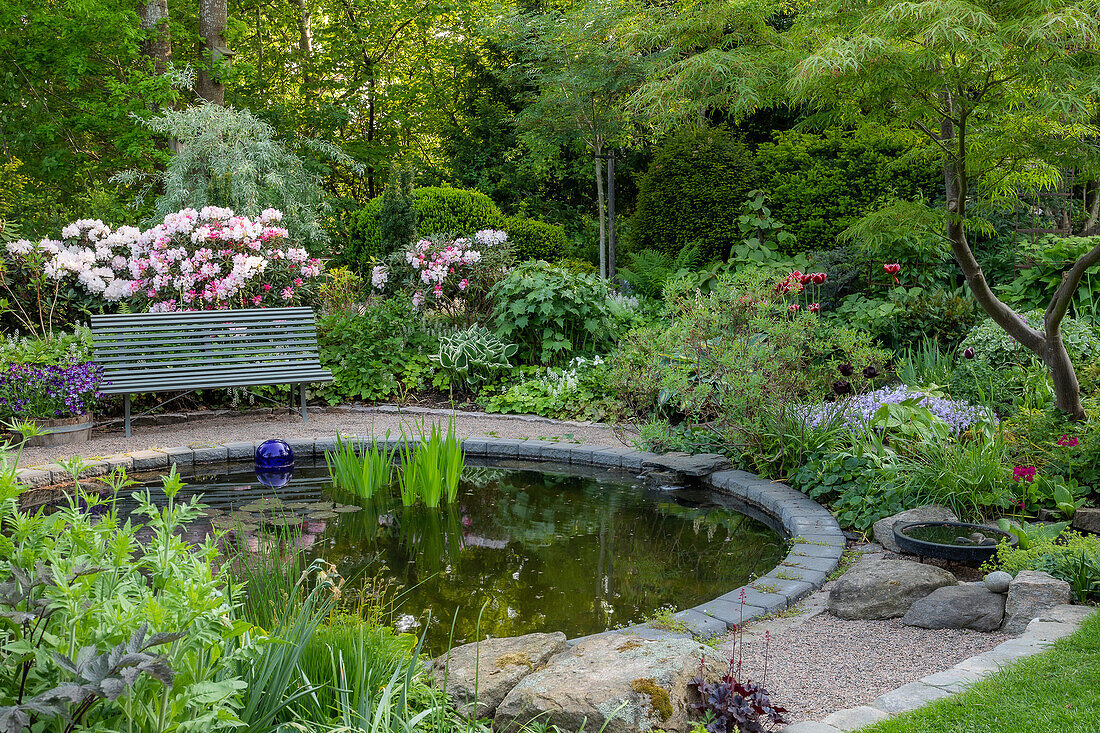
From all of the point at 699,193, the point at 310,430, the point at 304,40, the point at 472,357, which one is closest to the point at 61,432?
the point at 310,430

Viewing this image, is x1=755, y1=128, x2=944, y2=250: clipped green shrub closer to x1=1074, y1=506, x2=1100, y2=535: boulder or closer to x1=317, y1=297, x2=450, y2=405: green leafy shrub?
x1=317, y1=297, x2=450, y2=405: green leafy shrub

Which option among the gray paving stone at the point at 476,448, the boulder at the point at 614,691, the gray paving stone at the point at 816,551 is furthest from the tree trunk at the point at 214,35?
the boulder at the point at 614,691

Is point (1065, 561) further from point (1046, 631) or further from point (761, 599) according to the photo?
point (761, 599)

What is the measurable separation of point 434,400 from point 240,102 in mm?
8649

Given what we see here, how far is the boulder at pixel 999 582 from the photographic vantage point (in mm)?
3078

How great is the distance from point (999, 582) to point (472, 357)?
525 centimetres

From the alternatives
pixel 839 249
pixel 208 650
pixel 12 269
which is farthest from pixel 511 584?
pixel 839 249

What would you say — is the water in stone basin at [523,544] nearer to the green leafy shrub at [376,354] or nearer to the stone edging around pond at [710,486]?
the stone edging around pond at [710,486]

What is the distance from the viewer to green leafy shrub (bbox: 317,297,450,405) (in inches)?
308

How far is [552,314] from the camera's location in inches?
307

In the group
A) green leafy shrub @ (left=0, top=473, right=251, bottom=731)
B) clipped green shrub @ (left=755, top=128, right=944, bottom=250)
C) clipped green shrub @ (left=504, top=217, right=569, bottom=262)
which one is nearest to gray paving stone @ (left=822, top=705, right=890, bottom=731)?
green leafy shrub @ (left=0, top=473, right=251, bottom=731)

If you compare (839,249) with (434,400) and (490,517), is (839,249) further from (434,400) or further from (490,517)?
(490,517)

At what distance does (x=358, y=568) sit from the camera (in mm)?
3838

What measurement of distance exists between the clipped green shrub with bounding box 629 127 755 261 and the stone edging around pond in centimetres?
490
